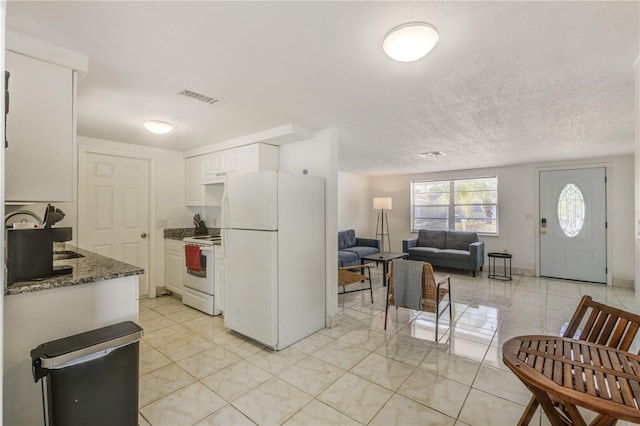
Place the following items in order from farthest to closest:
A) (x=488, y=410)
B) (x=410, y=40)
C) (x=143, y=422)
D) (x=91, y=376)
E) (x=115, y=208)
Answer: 1. (x=115, y=208)
2. (x=488, y=410)
3. (x=143, y=422)
4. (x=410, y=40)
5. (x=91, y=376)

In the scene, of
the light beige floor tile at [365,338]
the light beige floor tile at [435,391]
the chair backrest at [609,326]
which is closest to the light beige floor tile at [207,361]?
the light beige floor tile at [365,338]

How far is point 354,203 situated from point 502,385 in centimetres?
546

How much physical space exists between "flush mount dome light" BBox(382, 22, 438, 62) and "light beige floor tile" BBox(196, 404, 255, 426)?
2385 millimetres

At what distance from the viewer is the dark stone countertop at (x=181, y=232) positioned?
14.8ft

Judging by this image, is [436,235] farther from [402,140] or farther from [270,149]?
[270,149]

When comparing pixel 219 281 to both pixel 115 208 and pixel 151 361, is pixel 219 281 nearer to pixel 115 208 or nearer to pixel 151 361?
pixel 151 361

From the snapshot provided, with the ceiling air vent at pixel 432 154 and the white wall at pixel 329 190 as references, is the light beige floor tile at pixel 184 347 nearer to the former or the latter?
the white wall at pixel 329 190

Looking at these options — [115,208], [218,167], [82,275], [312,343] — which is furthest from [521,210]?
[115,208]

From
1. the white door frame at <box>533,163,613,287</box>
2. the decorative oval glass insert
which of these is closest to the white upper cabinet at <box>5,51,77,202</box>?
the white door frame at <box>533,163,613,287</box>

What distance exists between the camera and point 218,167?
4.20m

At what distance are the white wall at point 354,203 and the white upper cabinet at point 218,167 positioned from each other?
3182mm

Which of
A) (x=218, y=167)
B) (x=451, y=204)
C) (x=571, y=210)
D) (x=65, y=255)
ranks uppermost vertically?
(x=218, y=167)

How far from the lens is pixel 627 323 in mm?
1536

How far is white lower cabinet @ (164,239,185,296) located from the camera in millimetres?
4195
